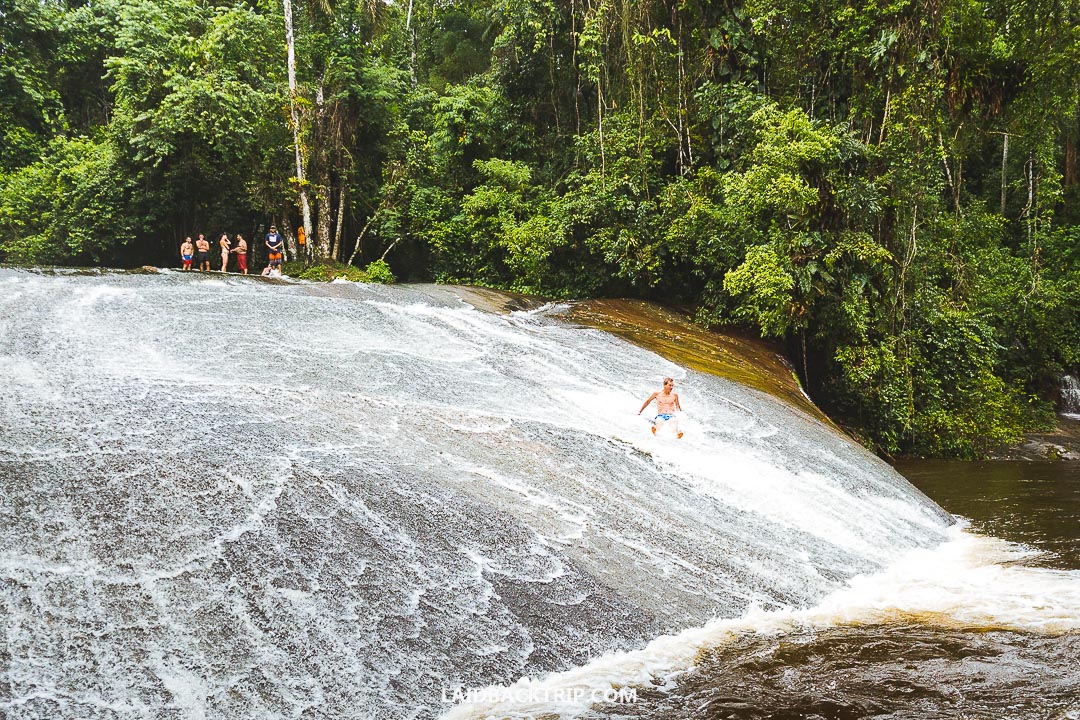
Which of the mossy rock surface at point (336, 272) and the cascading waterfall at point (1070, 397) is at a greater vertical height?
the mossy rock surface at point (336, 272)

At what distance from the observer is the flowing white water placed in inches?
193

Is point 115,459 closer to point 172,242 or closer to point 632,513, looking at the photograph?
point 632,513

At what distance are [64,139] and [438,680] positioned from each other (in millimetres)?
28526

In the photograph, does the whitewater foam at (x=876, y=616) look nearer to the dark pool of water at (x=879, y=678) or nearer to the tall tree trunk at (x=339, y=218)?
the dark pool of water at (x=879, y=678)

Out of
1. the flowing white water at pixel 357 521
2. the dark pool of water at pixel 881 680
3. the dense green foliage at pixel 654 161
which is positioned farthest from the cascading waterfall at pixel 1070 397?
the dark pool of water at pixel 881 680

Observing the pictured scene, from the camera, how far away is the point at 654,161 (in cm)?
2022

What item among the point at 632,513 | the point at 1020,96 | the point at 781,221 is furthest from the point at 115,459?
the point at 1020,96

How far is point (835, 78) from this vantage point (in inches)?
712

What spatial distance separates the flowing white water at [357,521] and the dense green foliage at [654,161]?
19.9 feet

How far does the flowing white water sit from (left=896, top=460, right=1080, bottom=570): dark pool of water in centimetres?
88

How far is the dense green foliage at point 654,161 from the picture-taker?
16078mm

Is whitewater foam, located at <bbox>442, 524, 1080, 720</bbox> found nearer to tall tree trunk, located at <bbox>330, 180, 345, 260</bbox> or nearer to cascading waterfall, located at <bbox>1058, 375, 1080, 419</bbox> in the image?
cascading waterfall, located at <bbox>1058, 375, 1080, 419</bbox>

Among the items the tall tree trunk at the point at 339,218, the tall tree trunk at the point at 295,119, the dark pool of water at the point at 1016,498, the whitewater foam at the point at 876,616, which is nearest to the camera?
the whitewater foam at the point at 876,616

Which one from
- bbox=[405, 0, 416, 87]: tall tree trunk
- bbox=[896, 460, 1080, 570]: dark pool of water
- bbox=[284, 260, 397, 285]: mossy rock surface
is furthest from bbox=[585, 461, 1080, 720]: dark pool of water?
bbox=[405, 0, 416, 87]: tall tree trunk
